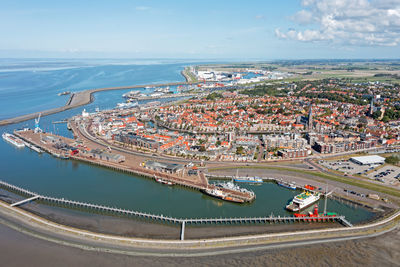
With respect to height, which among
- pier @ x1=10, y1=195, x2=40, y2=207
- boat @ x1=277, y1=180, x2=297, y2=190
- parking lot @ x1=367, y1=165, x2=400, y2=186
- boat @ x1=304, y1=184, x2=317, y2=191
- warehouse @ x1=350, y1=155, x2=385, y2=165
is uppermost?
warehouse @ x1=350, y1=155, x2=385, y2=165

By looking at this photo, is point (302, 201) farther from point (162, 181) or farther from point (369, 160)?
point (369, 160)

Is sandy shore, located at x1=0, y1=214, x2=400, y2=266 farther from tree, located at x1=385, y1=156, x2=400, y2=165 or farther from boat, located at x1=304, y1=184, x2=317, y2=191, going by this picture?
tree, located at x1=385, y1=156, x2=400, y2=165

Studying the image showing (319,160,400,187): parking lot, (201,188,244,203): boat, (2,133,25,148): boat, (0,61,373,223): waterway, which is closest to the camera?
(0,61,373,223): waterway

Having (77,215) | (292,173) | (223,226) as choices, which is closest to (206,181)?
(223,226)

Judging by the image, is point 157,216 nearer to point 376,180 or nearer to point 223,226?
point 223,226

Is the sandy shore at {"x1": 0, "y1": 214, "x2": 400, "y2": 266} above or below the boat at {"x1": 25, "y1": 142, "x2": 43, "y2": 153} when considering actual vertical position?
below

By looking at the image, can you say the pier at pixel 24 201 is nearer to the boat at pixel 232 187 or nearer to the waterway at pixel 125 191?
the waterway at pixel 125 191

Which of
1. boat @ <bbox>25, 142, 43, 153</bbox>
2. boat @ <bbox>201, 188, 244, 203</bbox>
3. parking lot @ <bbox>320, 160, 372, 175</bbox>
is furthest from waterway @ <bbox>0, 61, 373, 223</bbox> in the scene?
parking lot @ <bbox>320, 160, 372, 175</bbox>
